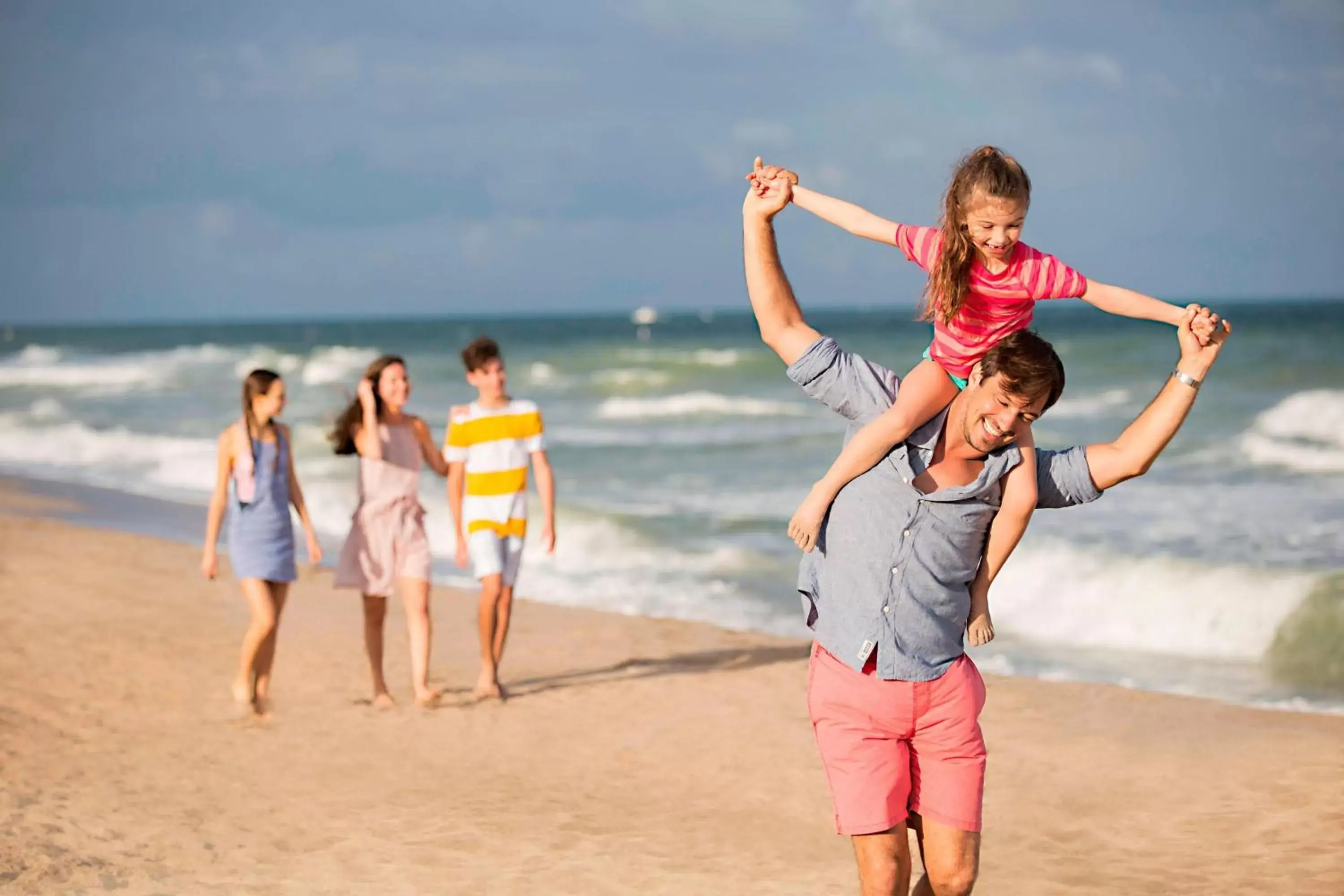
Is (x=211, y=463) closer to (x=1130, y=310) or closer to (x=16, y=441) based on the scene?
(x=16, y=441)

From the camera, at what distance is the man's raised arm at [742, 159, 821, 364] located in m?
3.23

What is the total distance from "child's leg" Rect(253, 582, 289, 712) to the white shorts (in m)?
0.99

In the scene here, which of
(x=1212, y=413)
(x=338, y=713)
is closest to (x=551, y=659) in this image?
(x=338, y=713)

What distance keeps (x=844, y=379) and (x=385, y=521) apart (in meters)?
4.95

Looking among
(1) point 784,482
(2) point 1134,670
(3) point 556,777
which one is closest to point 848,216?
(3) point 556,777

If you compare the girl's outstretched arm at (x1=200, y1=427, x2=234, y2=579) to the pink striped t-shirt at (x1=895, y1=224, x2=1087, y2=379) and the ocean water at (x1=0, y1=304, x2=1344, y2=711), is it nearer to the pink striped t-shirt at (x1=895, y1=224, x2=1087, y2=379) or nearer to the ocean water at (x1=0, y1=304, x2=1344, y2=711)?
the ocean water at (x1=0, y1=304, x2=1344, y2=711)

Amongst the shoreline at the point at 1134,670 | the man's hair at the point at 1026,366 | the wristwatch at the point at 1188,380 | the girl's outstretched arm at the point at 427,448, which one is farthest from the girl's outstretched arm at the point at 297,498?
the wristwatch at the point at 1188,380

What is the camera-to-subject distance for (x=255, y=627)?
7.39m

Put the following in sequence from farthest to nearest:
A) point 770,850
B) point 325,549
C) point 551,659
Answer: point 325,549 < point 551,659 < point 770,850

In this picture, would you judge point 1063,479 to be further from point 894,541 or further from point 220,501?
point 220,501

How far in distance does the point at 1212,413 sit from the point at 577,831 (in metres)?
21.5

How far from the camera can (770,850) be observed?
222 inches

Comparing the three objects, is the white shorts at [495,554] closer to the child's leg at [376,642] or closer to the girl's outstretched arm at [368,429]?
the child's leg at [376,642]

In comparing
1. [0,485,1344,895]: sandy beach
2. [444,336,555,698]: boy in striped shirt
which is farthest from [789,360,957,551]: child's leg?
[444,336,555,698]: boy in striped shirt
